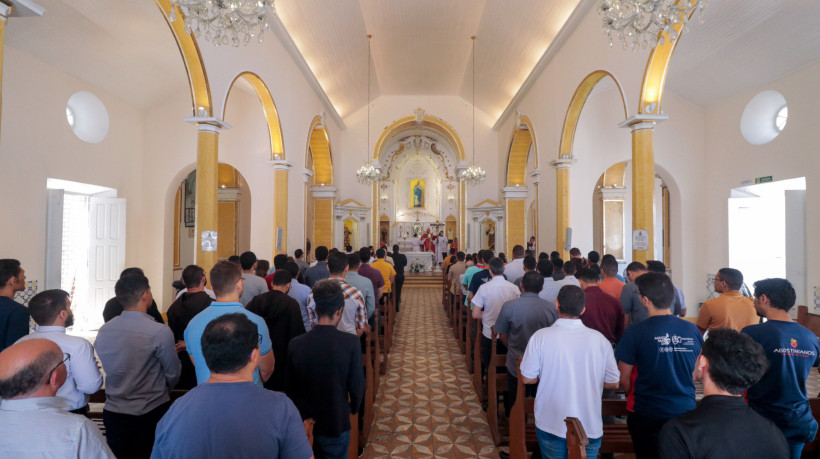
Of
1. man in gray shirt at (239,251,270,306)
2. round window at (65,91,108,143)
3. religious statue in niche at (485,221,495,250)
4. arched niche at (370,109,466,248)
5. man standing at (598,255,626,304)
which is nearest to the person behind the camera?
man standing at (598,255,626,304)

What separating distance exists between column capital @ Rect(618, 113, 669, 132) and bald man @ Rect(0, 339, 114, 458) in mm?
7472

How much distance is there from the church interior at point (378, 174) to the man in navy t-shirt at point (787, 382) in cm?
227

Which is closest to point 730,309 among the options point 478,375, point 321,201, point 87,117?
point 478,375

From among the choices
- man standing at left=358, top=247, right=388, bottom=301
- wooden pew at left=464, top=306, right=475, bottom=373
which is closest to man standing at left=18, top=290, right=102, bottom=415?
man standing at left=358, top=247, right=388, bottom=301

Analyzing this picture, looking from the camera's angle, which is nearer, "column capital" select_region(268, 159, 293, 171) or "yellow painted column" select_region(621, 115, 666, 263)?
"yellow painted column" select_region(621, 115, 666, 263)

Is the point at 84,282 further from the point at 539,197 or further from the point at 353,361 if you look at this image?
the point at 539,197

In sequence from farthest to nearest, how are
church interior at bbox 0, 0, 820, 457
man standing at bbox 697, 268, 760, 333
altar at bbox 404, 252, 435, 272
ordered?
altar at bbox 404, 252, 435, 272, church interior at bbox 0, 0, 820, 457, man standing at bbox 697, 268, 760, 333

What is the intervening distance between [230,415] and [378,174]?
14187 mm

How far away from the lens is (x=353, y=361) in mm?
2555

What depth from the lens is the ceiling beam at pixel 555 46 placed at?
874 centimetres

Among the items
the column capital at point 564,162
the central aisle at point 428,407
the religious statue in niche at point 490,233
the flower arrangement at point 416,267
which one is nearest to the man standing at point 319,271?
the central aisle at point 428,407

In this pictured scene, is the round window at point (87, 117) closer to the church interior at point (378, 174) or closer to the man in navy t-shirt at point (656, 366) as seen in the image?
the church interior at point (378, 174)

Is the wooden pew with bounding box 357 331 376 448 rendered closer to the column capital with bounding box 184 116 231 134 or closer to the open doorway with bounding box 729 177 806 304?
the column capital with bounding box 184 116 231 134

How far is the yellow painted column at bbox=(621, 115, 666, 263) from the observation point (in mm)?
7020
